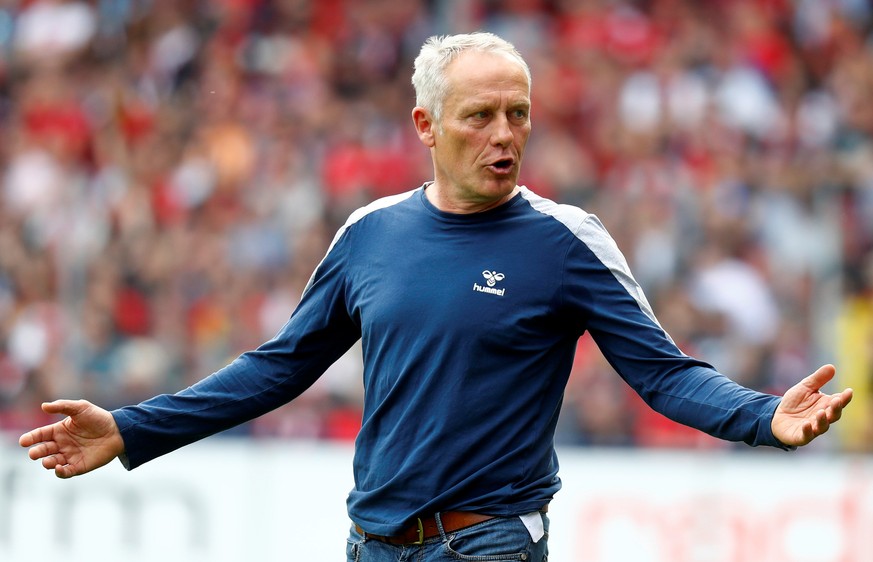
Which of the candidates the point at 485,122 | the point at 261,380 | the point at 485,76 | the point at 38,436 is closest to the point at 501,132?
the point at 485,122

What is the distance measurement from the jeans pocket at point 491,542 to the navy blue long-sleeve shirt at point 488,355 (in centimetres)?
4

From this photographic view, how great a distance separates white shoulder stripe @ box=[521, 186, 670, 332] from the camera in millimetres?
4297

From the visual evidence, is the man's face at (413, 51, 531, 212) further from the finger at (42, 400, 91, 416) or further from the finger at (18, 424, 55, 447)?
the finger at (18, 424, 55, 447)

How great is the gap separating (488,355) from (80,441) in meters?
1.25

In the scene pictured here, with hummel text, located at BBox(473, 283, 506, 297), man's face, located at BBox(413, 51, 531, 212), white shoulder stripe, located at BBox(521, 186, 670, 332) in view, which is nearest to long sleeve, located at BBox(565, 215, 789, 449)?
white shoulder stripe, located at BBox(521, 186, 670, 332)

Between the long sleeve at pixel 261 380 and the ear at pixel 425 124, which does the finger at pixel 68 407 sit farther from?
the ear at pixel 425 124

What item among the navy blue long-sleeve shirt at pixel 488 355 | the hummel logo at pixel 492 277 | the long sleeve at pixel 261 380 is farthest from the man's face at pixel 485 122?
the long sleeve at pixel 261 380

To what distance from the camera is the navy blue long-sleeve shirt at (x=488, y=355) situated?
13.9 ft

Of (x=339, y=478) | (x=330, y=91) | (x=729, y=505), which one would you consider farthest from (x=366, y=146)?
(x=729, y=505)

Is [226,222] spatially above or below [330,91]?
below

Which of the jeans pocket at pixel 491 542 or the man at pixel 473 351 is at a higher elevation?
the man at pixel 473 351

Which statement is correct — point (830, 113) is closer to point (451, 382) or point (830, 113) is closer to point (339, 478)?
point (339, 478)

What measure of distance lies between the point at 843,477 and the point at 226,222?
18.3ft

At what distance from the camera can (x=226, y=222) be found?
490 inches
